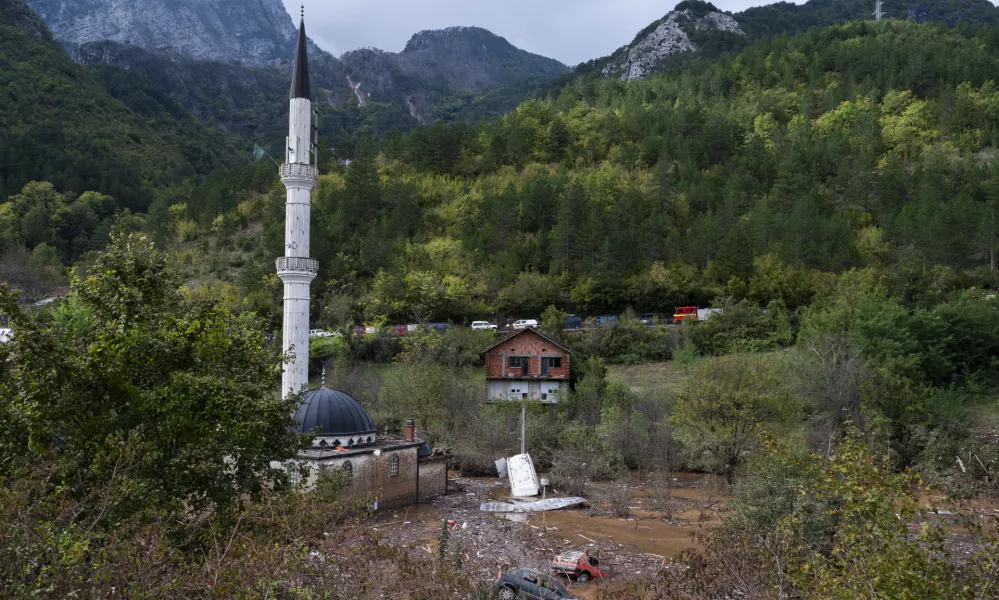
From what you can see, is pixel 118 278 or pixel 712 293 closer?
pixel 118 278

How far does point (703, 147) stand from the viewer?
76125mm

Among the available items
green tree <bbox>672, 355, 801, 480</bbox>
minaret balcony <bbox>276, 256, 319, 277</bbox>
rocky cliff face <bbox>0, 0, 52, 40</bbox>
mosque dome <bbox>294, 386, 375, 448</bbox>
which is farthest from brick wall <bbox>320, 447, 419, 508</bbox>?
rocky cliff face <bbox>0, 0, 52, 40</bbox>

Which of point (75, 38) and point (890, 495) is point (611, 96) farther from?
point (75, 38)

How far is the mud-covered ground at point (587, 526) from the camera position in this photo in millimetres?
18203

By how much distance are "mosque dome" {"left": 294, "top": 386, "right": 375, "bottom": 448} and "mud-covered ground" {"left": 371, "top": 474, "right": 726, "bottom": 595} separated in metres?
2.84

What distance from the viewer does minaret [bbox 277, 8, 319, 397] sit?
1125 inches

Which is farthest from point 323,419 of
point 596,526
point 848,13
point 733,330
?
point 848,13

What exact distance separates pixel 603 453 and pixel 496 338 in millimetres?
19027

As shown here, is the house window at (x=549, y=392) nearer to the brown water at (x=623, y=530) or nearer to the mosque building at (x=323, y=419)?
the mosque building at (x=323, y=419)

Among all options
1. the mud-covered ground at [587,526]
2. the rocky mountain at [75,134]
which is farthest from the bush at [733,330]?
the rocky mountain at [75,134]

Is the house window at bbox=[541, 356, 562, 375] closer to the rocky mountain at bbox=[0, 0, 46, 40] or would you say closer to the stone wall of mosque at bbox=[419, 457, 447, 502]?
the stone wall of mosque at bbox=[419, 457, 447, 502]

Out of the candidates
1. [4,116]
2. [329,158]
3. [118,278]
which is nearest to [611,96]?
[329,158]

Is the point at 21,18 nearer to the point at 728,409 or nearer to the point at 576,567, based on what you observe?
the point at 728,409

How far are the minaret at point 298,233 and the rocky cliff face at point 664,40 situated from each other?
9928cm
